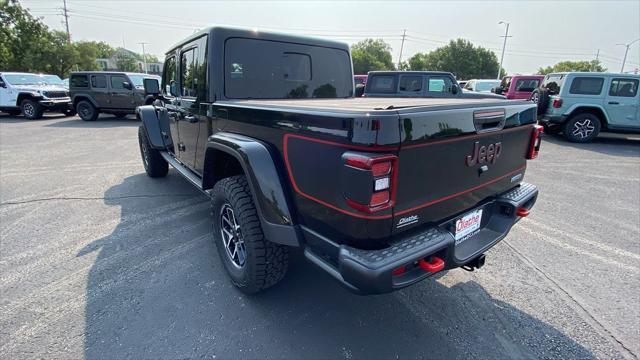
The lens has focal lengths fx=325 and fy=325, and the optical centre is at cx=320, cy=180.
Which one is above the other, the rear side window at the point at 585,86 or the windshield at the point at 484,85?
the windshield at the point at 484,85

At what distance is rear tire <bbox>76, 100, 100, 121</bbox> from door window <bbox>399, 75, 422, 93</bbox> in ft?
40.0

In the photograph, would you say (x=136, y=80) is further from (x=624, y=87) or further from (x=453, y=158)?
(x=624, y=87)

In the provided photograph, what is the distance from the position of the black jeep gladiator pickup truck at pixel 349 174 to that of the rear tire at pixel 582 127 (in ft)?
28.6

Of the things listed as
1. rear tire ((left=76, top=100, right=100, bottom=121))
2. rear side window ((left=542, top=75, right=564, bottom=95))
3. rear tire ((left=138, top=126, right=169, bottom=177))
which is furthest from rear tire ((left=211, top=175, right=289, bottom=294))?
rear tire ((left=76, top=100, right=100, bottom=121))

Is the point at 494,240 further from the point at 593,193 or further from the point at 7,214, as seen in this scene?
the point at 7,214

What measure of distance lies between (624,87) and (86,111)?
18.7 m

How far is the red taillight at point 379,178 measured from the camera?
1551 mm

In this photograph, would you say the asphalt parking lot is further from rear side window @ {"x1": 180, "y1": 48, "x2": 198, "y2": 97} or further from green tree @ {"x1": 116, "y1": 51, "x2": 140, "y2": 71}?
green tree @ {"x1": 116, "y1": 51, "x2": 140, "y2": 71}

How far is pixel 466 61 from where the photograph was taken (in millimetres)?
63281

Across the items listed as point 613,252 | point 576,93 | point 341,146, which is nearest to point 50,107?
A: point 341,146

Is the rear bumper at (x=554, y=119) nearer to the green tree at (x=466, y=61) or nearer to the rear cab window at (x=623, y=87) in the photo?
the rear cab window at (x=623, y=87)

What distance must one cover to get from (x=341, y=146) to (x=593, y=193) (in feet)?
18.7

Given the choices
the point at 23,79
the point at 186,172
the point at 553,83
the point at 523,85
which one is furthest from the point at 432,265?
the point at 23,79

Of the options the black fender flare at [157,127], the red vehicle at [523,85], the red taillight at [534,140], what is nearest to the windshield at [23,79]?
the black fender flare at [157,127]
